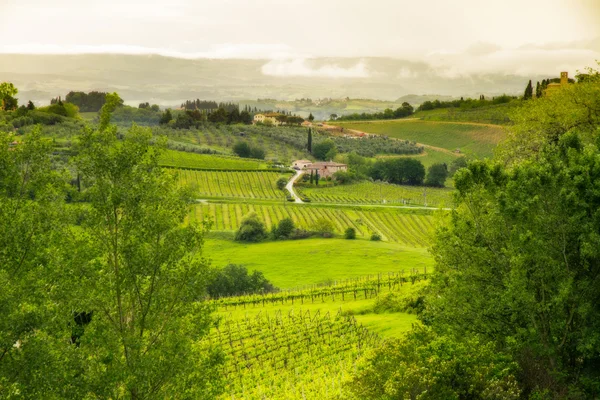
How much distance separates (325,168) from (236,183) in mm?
26783

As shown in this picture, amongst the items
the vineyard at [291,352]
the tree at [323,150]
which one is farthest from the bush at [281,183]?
the vineyard at [291,352]

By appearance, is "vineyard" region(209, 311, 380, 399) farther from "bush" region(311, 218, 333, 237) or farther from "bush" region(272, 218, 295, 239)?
"bush" region(272, 218, 295, 239)

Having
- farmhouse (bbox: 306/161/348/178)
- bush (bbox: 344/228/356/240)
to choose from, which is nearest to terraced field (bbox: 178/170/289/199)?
farmhouse (bbox: 306/161/348/178)

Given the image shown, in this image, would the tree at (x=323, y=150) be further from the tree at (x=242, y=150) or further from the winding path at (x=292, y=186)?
the winding path at (x=292, y=186)

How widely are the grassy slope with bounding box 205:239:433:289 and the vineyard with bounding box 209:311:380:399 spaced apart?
2608 centimetres

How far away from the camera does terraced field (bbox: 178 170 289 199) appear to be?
A: 132375 mm

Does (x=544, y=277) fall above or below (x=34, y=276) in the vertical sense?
below

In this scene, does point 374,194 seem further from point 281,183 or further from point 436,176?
point 436,176

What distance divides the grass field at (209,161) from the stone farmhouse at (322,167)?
9.83m

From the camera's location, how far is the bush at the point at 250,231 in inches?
3984

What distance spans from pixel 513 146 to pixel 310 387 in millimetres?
20269

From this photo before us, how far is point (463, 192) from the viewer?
2823cm

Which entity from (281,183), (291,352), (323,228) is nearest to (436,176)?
(281,183)

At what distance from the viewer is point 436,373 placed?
2102 cm
